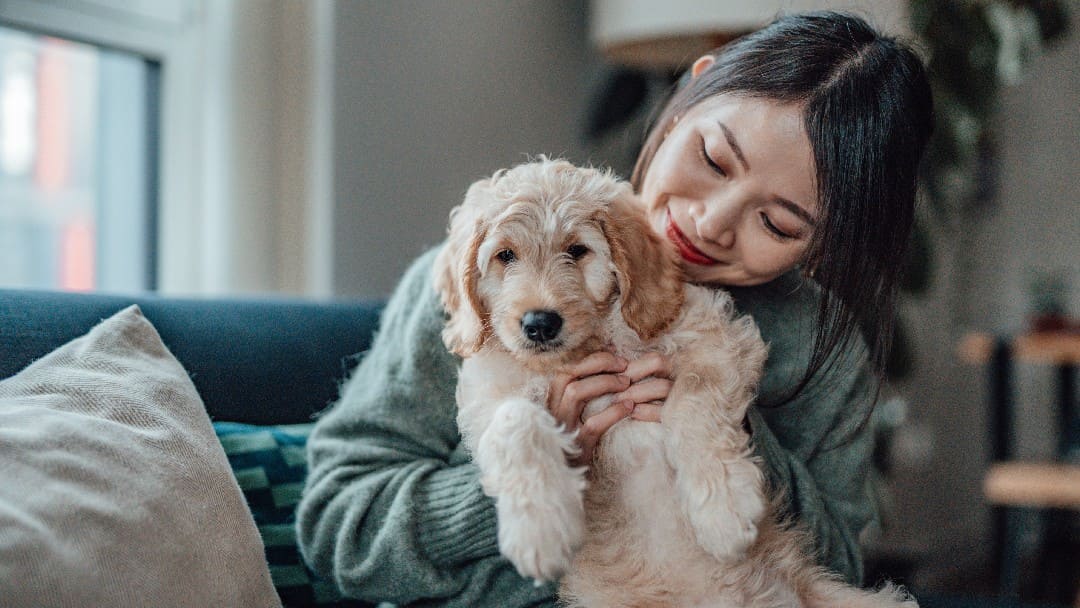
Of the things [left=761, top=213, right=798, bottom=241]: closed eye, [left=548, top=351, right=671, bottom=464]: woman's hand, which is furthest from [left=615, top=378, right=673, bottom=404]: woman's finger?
[left=761, top=213, right=798, bottom=241]: closed eye

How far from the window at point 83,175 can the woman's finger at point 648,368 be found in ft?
5.95

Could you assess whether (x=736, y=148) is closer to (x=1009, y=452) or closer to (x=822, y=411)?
(x=822, y=411)

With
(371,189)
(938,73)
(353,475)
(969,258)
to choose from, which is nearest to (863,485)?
(353,475)

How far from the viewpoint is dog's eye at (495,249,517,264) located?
4.71ft

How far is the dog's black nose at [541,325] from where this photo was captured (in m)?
1.36

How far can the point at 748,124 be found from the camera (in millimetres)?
1573

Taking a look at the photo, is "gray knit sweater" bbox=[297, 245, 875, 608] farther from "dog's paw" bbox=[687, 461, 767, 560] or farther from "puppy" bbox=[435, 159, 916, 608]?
"dog's paw" bbox=[687, 461, 767, 560]

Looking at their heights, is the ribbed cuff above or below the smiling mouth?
below

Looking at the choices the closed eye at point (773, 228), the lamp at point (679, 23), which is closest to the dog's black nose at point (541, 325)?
the closed eye at point (773, 228)

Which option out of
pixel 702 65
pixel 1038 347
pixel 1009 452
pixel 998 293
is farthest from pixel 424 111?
pixel 998 293

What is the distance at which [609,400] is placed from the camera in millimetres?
1457

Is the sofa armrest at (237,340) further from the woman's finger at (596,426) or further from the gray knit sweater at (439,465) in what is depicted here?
the woman's finger at (596,426)

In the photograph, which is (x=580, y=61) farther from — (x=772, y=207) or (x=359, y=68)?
(x=772, y=207)

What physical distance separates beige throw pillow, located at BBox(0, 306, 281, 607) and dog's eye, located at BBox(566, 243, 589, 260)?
0.59 metres
